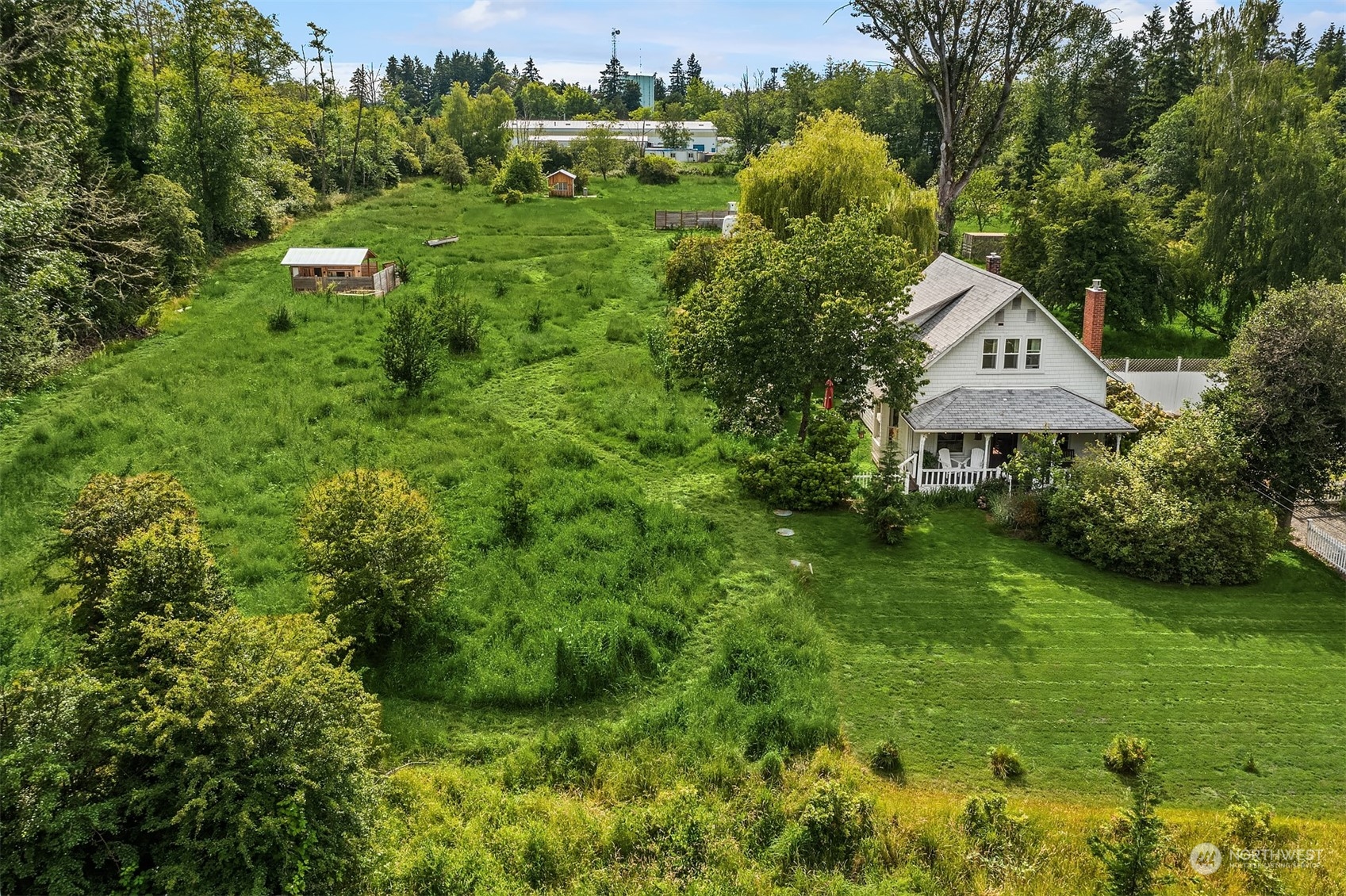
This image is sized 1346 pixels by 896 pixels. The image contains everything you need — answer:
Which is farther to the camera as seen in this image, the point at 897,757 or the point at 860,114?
the point at 860,114

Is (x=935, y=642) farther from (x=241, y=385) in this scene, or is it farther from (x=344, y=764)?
(x=241, y=385)

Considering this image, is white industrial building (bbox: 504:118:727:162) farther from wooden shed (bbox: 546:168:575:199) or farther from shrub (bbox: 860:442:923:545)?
shrub (bbox: 860:442:923:545)

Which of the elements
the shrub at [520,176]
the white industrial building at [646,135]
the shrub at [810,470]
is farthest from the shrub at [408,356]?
the white industrial building at [646,135]

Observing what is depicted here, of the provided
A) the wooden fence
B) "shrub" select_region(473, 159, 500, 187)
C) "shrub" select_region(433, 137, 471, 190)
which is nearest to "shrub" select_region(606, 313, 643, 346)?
the wooden fence

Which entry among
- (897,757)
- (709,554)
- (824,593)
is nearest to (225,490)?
(709,554)

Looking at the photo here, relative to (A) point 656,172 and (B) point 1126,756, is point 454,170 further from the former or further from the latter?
(B) point 1126,756

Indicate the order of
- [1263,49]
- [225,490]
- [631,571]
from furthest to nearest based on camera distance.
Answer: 1. [1263,49]
2. [225,490]
3. [631,571]
